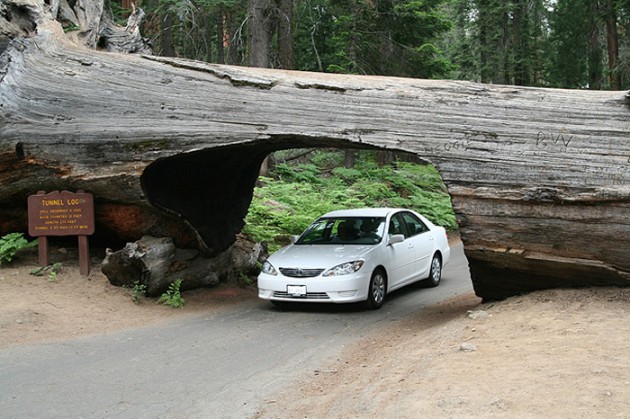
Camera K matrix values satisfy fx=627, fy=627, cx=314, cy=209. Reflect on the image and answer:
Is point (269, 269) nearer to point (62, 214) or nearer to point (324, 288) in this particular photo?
point (324, 288)

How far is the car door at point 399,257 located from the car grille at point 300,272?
64.0 inches

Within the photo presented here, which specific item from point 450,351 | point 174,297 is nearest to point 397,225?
point 174,297

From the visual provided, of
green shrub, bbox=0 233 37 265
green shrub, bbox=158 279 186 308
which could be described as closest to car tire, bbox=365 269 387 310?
green shrub, bbox=158 279 186 308

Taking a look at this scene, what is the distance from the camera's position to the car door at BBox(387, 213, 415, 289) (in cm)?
1104

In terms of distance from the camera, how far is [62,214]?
10477mm

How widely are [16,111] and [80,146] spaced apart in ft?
4.51

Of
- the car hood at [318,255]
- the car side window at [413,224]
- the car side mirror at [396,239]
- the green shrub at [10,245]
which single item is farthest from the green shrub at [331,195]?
the green shrub at [10,245]

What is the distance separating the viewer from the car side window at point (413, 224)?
12.4 m

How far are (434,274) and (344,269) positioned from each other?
361cm

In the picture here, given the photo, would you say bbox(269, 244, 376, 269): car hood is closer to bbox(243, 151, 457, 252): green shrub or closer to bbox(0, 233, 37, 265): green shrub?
bbox(243, 151, 457, 252): green shrub

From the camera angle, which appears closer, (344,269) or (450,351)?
(450,351)

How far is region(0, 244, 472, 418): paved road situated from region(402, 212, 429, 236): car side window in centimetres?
231

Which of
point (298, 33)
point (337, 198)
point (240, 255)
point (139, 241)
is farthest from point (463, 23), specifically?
point (139, 241)

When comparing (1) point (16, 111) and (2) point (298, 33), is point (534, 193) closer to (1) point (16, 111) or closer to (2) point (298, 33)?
(1) point (16, 111)
